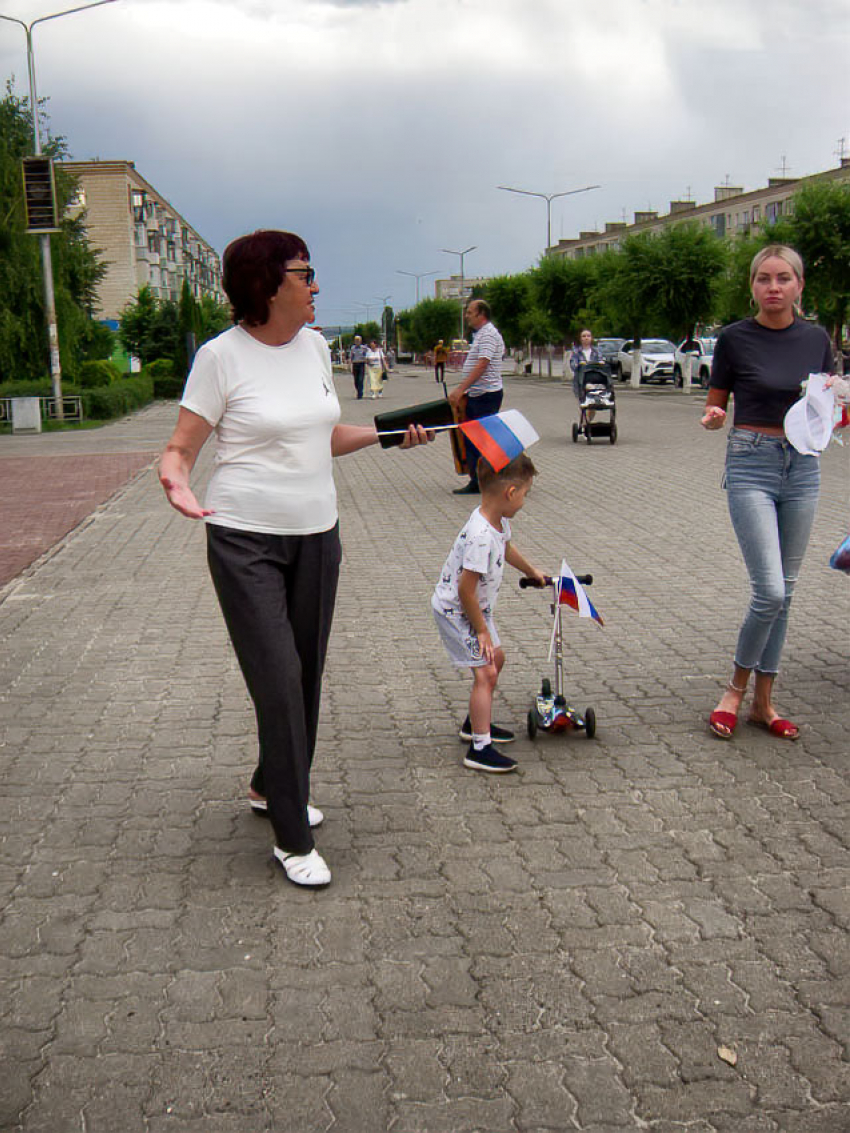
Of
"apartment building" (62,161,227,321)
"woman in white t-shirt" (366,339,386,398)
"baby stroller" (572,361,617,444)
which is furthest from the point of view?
"apartment building" (62,161,227,321)

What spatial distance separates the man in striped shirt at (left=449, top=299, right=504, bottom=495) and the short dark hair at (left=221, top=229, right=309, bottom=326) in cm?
825

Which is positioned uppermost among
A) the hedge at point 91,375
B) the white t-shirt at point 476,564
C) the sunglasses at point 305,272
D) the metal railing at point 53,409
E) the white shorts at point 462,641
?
the sunglasses at point 305,272

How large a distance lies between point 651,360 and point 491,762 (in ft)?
146

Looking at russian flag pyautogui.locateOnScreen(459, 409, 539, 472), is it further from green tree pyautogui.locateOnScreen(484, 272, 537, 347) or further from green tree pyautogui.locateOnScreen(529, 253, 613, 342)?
green tree pyautogui.locateOnScreen(484, 272, 537, 347)

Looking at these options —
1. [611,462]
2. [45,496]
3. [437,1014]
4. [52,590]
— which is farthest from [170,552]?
[611,462]

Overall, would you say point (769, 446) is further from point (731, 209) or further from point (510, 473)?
point (731, 209)

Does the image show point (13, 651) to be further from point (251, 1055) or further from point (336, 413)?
point (251, 1055)

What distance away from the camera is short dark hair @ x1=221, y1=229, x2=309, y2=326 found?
3.64 m

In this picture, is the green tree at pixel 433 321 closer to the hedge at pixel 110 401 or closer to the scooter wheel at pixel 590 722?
the hedge at pixel 110 401


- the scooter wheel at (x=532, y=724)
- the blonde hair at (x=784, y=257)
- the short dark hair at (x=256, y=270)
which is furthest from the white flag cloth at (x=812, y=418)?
the short dark hair at (x=256, y=270)

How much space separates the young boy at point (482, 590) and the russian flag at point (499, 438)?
0.52 ft

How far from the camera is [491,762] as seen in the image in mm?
4750

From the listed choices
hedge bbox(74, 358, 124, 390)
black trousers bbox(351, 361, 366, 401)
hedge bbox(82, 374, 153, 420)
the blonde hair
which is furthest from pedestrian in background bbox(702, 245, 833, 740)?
black trousers bbox(351, 361, 366, 401)

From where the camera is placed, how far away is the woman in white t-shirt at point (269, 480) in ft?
12.0
